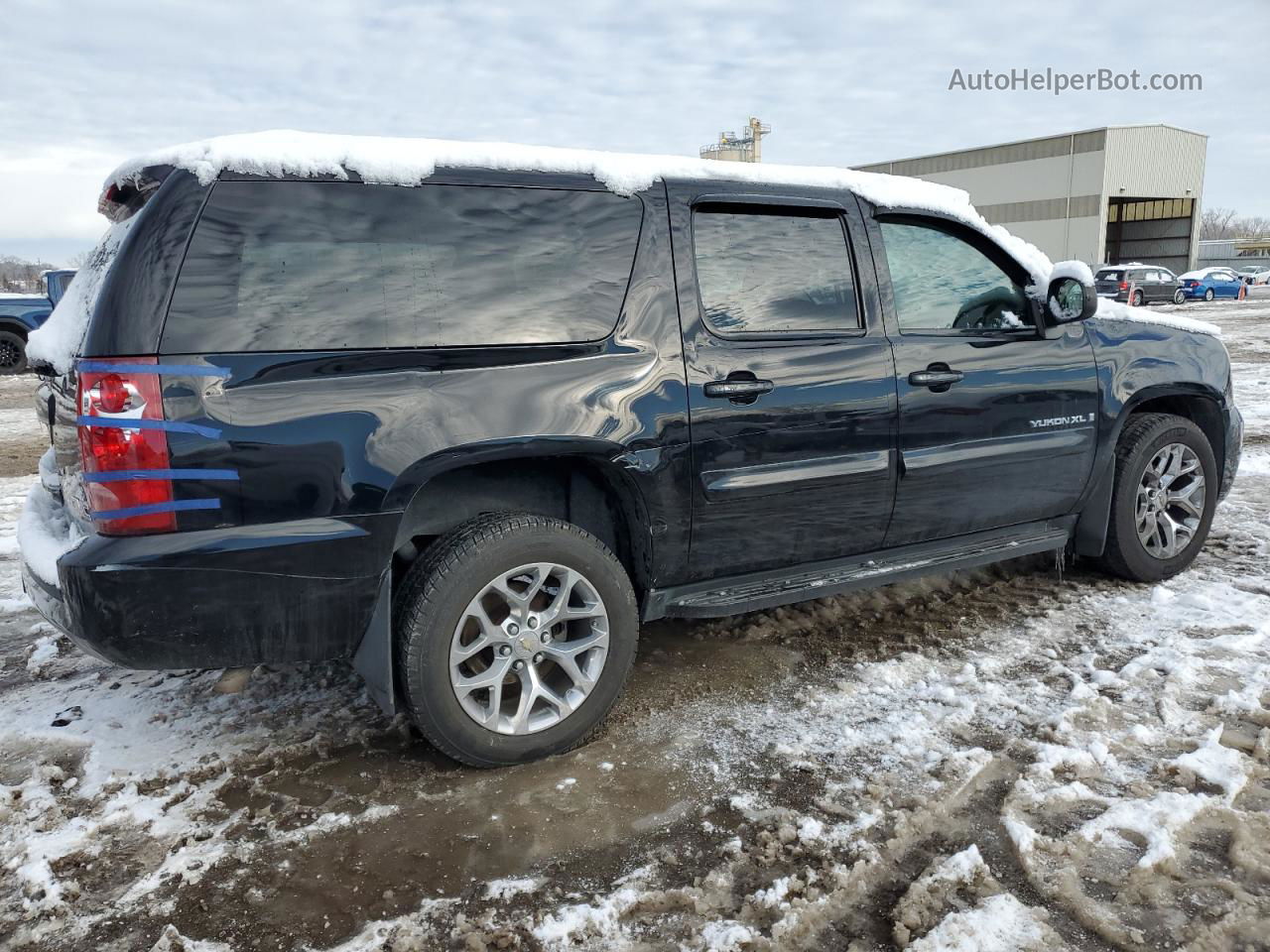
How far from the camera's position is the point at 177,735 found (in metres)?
3.05

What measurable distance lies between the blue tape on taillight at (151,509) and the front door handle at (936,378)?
8.09 ft

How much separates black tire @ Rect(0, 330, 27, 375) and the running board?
15.7 metres

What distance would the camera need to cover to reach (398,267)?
2658 millimetres

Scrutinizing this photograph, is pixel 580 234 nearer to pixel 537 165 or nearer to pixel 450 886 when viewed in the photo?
pixel 537 165

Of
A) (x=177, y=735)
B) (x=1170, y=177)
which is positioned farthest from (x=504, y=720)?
(x=1170, y=177)

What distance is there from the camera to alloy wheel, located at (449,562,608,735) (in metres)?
2.75

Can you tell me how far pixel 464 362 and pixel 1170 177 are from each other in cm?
5198

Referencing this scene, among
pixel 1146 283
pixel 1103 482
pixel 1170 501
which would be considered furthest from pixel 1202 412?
pixel 1146 283

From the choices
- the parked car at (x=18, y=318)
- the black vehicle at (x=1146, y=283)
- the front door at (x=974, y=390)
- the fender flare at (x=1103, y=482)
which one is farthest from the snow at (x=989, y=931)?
the black vehicle at (x=1146, y=283)

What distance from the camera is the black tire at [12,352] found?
15.1m

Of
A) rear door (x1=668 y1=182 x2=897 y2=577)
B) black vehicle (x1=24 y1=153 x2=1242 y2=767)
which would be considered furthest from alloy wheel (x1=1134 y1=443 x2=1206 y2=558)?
rear door (x1=668 y1=182 x2=897 y2=577)

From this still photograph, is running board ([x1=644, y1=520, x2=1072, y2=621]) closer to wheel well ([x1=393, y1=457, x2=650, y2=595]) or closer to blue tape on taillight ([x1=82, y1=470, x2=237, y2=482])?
wheel well ([x1=393, y1=457, x2=650, y2=595])

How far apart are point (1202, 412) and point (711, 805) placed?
11.7 feet

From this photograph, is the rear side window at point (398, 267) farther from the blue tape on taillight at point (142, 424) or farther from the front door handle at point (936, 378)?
the front door handle at point (936, 378)
